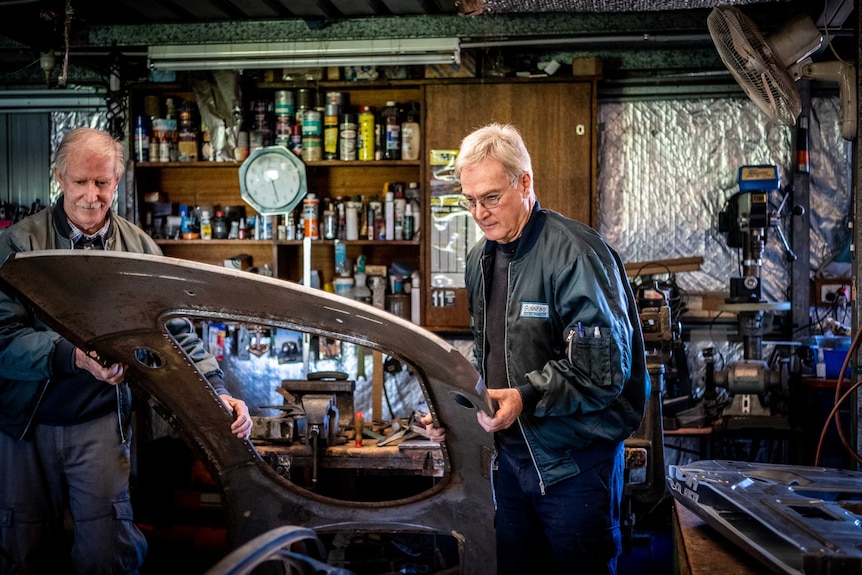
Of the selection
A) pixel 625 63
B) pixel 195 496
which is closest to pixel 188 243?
pixel 195 496

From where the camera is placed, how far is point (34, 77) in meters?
4.87

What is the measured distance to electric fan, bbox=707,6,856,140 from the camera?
275cm

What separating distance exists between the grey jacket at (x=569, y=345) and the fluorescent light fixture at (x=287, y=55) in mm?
2336

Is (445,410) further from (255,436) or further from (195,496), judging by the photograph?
(195,496)

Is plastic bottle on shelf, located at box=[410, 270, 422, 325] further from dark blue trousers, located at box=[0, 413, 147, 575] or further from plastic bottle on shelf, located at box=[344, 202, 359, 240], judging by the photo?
dark blue trousers, located at box=[0, 413, 147, 575]

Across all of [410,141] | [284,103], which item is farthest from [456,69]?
[284,103]

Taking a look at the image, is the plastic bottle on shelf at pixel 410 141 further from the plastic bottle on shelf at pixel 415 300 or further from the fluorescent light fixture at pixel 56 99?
the fluorescent light fixture at pixel 56 99

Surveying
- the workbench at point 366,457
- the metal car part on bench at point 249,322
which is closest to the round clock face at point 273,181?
the workbench at point 366,457

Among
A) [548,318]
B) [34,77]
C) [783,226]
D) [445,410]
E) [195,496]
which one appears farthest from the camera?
[34,77]

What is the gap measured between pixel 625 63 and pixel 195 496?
3.46 metres

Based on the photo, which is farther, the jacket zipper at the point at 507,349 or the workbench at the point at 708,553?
the jacket zipper at the point at 507,349

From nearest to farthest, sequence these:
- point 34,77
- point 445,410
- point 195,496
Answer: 1. point 445,410
2. point 195,496
3. point 34,77

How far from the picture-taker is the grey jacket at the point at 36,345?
193 cm

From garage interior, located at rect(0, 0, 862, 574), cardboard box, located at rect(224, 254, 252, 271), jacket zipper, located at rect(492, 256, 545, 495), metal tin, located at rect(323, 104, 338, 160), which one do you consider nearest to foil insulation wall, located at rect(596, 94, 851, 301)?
garage interior, located at rect(0, 0, 862, 574)
